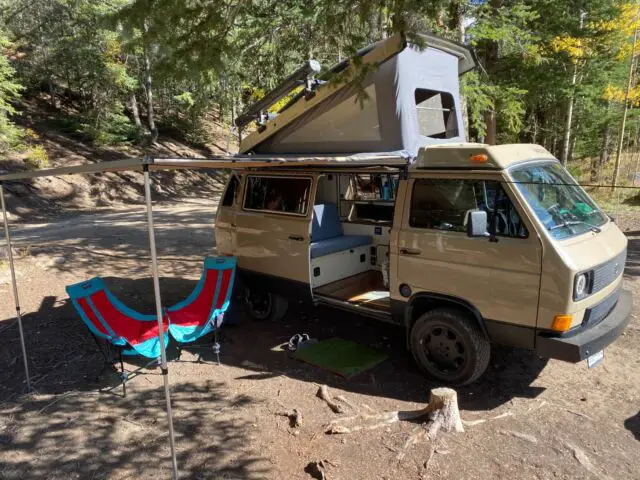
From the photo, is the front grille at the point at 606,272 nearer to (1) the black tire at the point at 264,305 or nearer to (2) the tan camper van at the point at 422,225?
(2) the tan camper van at the point at 422,225

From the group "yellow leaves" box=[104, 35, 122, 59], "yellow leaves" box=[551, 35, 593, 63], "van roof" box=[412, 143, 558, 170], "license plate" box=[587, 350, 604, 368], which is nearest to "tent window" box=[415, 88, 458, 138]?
"van roof" box=[412, 143, 558, 170]

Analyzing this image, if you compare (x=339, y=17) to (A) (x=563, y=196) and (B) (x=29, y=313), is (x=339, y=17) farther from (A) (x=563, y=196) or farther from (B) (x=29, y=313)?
(B) (x=29, y=313)

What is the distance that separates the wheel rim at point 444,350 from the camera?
14.7 ft

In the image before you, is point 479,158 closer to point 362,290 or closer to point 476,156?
point 476,156

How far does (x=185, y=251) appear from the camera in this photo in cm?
1044

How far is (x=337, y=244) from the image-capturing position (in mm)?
5918

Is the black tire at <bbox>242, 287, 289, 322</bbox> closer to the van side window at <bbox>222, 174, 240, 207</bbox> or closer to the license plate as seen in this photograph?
the van side window at <bbox>222, 174, 240, 207</bbox>

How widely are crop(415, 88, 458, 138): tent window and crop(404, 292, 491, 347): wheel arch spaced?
2372 millimetres

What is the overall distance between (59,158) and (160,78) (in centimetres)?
1825

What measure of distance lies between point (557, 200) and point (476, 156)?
2.94ft

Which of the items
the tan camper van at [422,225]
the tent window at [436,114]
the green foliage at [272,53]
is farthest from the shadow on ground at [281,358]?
the green foliage at [272,53]

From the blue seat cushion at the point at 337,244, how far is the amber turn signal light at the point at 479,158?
7.07 feet

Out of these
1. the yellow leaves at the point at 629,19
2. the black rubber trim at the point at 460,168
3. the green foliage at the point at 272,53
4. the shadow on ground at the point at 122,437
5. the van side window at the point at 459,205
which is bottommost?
the shadow on ground at the point at 122,437

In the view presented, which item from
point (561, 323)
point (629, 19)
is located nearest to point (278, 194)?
point (561, 323)
